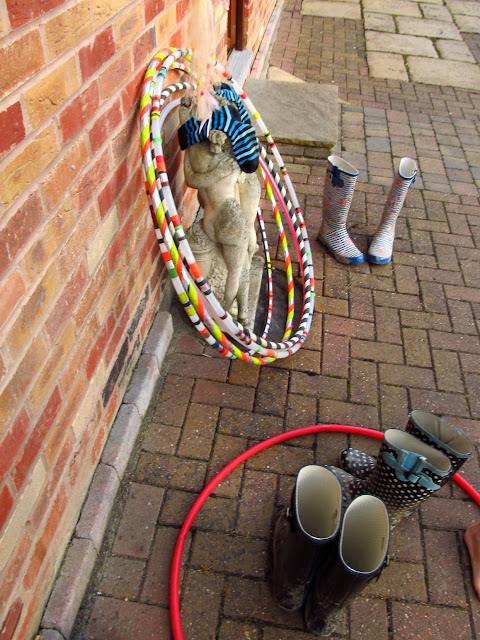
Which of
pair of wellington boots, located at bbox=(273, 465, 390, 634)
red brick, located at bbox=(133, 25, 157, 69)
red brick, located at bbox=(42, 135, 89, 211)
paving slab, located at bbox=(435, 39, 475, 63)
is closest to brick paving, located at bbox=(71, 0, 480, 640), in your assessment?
pair of wellington boots, located at bbox=(273, 465, 390, 634)

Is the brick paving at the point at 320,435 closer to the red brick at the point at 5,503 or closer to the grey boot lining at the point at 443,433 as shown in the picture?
the grey boot lining at the point at 443,433

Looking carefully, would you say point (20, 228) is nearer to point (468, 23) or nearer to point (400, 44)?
point (400, 44)

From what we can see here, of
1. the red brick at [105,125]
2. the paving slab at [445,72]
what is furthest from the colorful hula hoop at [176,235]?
the paving slab at [445,72]

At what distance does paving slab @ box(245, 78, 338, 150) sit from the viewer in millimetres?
4648

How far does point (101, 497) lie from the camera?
2.17 meters

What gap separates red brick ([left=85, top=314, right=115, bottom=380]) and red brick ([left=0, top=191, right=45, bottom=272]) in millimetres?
700

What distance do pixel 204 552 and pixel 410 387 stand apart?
4.69ft

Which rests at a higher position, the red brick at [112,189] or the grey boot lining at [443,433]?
the red brick at [112,189]

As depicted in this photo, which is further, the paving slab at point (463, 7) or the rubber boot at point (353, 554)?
the paving slab at point (463, 7)

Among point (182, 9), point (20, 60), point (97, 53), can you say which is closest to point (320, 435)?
point (97, 53)

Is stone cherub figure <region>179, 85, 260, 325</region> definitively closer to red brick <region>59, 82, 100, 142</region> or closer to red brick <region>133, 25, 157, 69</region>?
red brick <region>133, 25, 157, 69</region>

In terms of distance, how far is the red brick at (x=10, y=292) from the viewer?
1.37 meters

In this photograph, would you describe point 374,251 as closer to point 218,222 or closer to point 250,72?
point 218,222

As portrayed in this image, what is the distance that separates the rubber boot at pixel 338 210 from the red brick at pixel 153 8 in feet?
5.05
